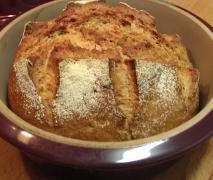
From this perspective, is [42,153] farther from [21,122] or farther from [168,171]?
[168,171]

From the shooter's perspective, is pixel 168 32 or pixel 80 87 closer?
pixel 80 87

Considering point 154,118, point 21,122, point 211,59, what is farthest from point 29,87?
point 211,59

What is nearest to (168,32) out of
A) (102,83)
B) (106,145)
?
(102,83)

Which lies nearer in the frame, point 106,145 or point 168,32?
point 106,145

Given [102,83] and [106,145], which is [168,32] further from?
[106,145]

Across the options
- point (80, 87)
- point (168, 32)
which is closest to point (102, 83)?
point (80, 87)

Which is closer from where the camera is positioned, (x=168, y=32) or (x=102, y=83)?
(x=102, y=83)

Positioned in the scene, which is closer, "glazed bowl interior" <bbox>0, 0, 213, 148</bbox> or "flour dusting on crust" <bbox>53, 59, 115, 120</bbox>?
"flour dusting on crust" <bbox>53, 59, 115, 120</bbox>

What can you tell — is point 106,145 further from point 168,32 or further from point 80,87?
point 168,32
